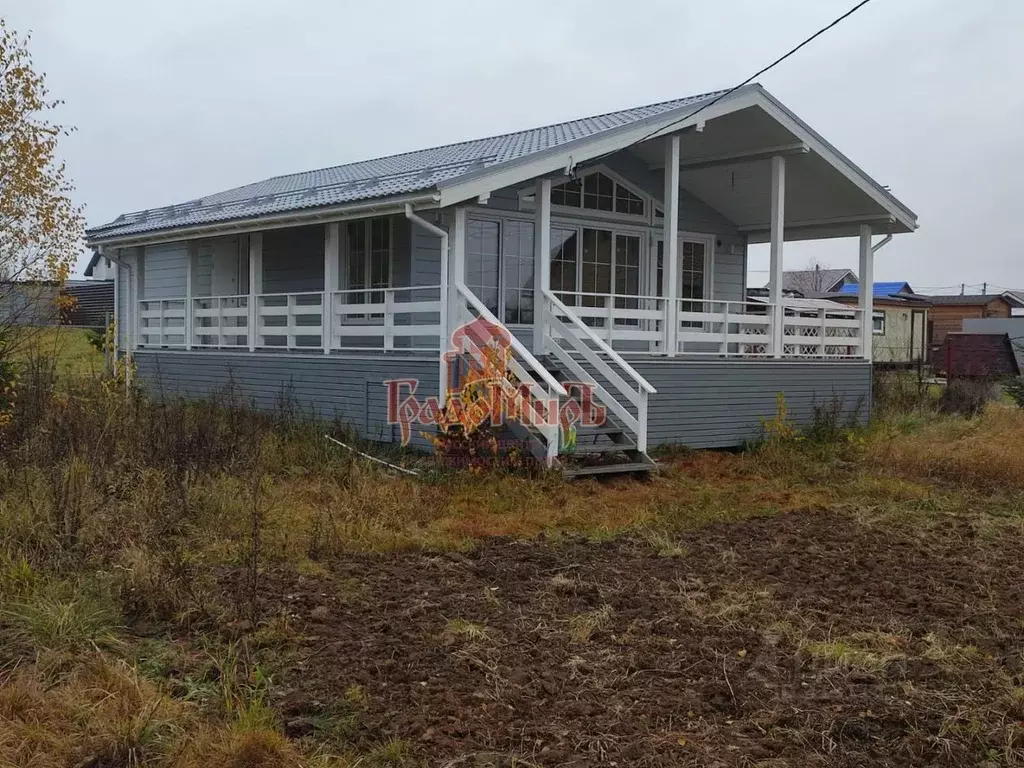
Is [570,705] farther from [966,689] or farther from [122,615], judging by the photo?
[122,615]

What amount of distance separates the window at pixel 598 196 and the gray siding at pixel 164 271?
24.1ft

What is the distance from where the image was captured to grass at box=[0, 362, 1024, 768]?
4.32m

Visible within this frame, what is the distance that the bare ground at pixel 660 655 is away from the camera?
429 centimetres

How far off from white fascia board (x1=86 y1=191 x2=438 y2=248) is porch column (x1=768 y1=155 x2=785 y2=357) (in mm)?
5814

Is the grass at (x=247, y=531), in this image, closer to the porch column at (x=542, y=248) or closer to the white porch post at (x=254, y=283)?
the white porch post at (x=254, y=283)

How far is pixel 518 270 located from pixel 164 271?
7929 mm

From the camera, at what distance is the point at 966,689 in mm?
4863

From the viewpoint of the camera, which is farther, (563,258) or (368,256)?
(563,258)

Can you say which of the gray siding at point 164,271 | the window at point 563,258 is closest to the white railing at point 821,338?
the window at point 563,258

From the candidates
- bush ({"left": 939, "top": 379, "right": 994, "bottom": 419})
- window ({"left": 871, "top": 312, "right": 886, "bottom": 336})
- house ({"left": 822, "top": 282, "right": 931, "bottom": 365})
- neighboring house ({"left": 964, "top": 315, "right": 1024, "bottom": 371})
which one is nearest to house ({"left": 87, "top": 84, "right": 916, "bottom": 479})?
bush ({"left": 939, "top": 379, "right": 994, "bottom": 419})

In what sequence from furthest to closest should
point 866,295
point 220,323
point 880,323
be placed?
1. point 880,323
2. point 866,295
3. point 220,323

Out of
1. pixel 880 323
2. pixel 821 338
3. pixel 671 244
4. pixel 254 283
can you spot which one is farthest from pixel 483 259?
pixel 880 323

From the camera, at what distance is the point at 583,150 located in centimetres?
1188

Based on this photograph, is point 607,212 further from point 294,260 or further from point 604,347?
point 294,260
